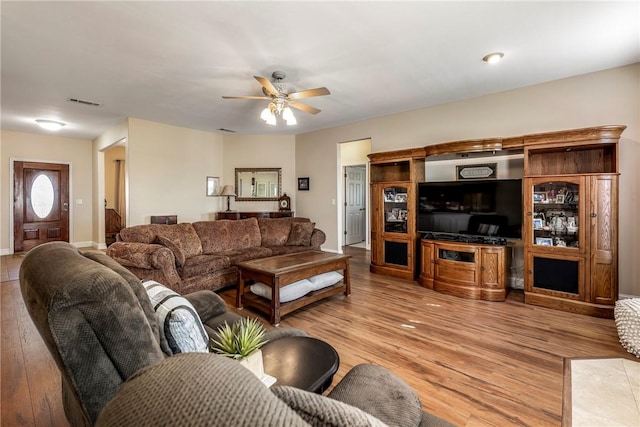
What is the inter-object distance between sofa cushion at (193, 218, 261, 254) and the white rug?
3.96 meters

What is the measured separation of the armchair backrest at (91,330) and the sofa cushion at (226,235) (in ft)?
11.6

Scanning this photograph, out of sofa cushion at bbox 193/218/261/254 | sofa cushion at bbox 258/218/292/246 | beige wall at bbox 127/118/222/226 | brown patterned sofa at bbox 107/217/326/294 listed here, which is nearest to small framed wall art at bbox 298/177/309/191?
brown patterned sofa at bbox 107/217/326/294

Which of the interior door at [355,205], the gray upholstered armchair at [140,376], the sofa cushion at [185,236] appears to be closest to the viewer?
the gray upholstered armchair at [140,376]

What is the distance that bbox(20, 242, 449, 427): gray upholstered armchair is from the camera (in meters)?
0.38

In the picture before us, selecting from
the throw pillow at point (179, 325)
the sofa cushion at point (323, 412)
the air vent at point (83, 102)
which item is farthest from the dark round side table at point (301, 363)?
the air vent at point (83, 102)

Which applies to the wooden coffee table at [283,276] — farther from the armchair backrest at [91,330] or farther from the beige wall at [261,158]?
the beige wall at [261,158]

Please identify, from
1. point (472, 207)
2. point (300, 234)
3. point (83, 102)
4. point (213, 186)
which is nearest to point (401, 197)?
point (472, 207)

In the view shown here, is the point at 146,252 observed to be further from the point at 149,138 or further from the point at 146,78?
the point at 149,138

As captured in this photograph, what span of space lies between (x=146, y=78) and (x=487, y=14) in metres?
3.66

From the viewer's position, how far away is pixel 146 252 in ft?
10.9

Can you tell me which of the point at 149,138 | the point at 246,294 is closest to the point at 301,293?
the point at 246,294

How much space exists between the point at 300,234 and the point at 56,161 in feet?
20.6

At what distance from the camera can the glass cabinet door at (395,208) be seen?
4682 mm

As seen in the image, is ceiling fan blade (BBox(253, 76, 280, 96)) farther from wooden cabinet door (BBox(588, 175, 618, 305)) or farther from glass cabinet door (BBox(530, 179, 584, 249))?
wooden cabinet door (BBox(588, 175, 618, 305))
